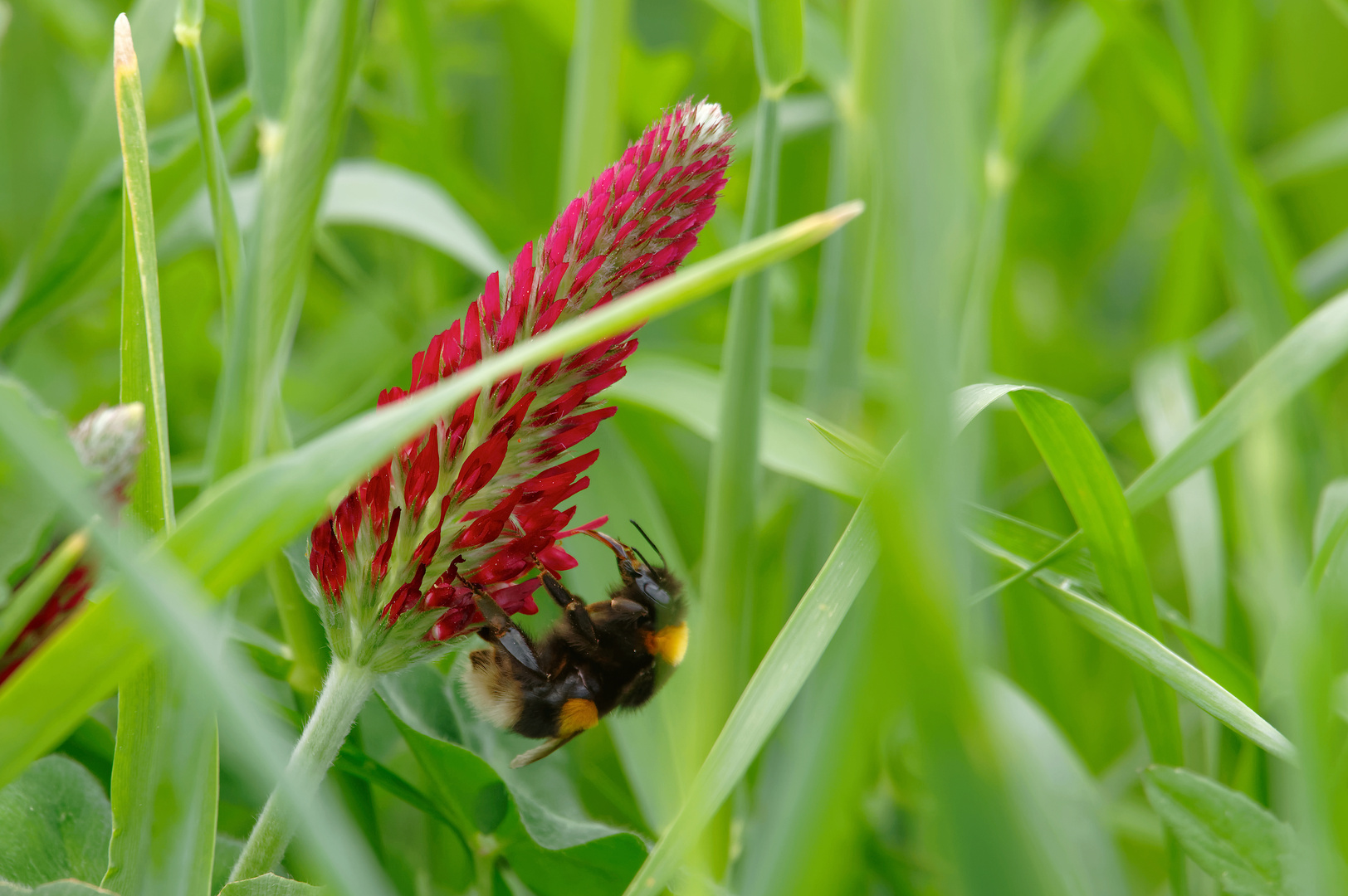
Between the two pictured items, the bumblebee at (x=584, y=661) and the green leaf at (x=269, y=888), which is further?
the bumblebee at (x=584, y=661)

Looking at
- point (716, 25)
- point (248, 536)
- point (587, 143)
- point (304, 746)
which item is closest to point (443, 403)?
point (248, 536)

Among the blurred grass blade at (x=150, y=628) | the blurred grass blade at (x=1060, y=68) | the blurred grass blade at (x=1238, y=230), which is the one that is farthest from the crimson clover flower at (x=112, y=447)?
the blurred grass blade at (x=1060, y=68)

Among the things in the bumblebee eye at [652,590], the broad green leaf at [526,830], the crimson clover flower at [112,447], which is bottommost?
the broad green leaf at [526,830]

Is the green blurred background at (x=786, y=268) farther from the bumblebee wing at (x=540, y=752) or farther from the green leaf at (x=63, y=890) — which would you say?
the green leaf at (x=63, y=890)

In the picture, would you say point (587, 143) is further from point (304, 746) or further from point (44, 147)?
point (44, 147)

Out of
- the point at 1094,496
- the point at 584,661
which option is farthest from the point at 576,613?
the point at 1094,496

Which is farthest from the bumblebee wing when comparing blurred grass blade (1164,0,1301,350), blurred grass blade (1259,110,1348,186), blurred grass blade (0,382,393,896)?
blurred grass blade (1259,110,1348,186)

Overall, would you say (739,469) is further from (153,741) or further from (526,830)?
(153,741)
